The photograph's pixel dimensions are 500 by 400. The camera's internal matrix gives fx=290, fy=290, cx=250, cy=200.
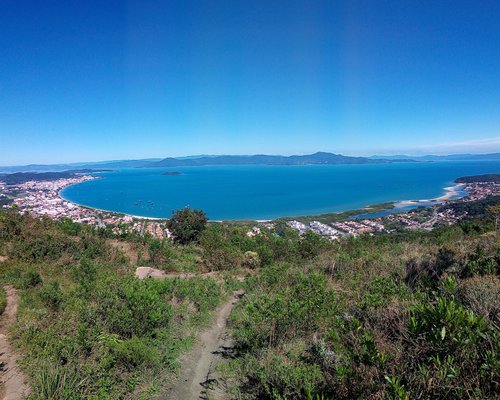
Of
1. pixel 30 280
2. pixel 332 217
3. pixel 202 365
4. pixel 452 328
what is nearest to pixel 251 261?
pixel 30 280

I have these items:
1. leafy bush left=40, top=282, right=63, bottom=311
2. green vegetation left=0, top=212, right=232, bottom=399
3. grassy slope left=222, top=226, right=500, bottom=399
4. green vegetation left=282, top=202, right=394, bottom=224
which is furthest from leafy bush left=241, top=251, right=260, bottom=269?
green vegetation left=282, top=202, right=394, bottom=224

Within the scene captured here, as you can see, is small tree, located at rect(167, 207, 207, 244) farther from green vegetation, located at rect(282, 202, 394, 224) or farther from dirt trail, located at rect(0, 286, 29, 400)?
green vegetation, located at rect(282, 202, 394, 224)

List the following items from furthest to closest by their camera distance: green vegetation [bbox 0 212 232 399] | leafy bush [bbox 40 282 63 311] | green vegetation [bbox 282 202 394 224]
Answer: green vegetation [bbox 282 202 394 224], leafy bush [bbox 40 282 63 311], green vegetation [bbox 0 212 232 399]

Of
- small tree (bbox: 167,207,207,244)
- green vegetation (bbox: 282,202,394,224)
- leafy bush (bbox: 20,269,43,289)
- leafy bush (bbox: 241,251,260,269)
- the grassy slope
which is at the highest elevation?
the grassy slope

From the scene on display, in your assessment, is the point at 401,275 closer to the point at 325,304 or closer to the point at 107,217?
the point at 325,304

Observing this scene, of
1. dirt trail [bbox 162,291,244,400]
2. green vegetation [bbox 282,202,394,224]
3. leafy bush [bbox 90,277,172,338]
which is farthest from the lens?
green vegetation [bbox 282,202,394,224]

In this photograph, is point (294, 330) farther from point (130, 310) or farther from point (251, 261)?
point (251, 261)

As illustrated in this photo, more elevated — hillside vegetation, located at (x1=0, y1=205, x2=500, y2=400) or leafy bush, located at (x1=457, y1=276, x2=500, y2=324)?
leafy bush, located at (x1=457, y1=276, x2=500, y2=324)
